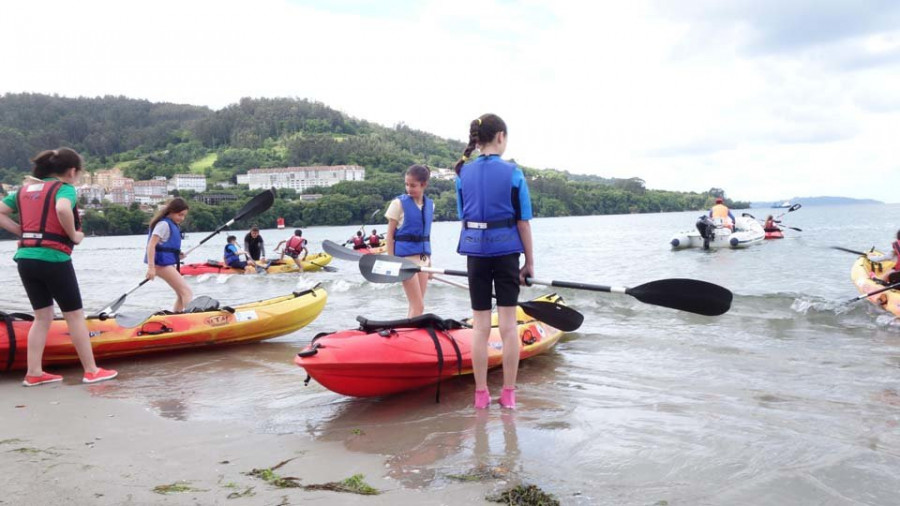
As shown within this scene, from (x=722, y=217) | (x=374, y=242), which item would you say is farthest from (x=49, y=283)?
(x=722, y=217)

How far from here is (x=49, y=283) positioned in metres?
4.74

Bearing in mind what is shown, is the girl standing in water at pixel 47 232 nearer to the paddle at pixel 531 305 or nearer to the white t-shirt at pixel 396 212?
the paddle at pixel 531 305

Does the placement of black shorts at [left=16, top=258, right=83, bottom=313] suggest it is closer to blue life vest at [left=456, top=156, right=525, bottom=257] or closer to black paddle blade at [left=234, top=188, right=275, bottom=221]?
blue life vest at [left=456, top=156, right=525, bottom=257]

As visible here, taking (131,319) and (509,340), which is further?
(131,319)

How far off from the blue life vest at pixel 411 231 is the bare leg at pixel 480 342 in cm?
193

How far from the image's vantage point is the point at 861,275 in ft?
33.0

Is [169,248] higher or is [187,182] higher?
[187,182]

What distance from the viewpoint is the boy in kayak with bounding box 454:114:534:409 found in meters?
3.83

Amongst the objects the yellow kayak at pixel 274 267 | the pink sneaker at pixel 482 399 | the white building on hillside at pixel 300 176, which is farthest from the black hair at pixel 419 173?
the white building on hillside at pixel 300 176

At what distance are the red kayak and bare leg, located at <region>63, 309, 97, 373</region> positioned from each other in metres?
2.23

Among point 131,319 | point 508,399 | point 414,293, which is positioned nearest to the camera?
point 508,399

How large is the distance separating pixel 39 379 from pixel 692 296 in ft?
17.4

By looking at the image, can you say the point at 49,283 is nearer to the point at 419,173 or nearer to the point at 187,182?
the point at 419,173

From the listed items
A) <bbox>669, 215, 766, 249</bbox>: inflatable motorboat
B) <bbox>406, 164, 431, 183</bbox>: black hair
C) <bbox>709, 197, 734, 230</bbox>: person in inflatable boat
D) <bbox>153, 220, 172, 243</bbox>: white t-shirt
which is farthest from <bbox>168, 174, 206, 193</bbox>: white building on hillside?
<bbox>406, 164, 431, 183</bbox>: black hair
